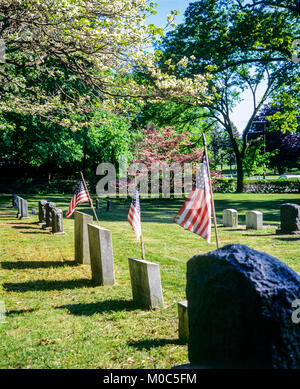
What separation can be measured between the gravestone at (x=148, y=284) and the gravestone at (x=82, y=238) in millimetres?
2930

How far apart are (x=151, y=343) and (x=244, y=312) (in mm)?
2522

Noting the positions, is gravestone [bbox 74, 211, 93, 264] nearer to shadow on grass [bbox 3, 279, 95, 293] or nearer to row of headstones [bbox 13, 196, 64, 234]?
shadow on grass [bbox 3, 279, 95, 293]

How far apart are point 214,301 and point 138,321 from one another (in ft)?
9.70

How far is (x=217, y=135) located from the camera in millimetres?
92438

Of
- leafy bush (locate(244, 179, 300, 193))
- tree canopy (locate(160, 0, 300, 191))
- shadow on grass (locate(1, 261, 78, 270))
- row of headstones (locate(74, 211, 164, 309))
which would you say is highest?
tree canopy (locate(160, 0, 300, 191))

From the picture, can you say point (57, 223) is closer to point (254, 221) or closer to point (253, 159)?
point (254, 221)

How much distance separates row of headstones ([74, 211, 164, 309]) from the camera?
5.64 meters

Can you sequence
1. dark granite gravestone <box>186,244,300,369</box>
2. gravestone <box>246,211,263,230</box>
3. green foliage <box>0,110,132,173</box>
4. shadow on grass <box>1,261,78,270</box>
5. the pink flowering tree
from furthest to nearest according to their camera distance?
1. the pink flowering tree
2. green foliage <box>0,110,132,173</box>
3. gravestone <box>246,211,263,230</box>
4. shadow on grass <box>1,261,78,270</box>
5. dark granite gravestone <box>186,244,300,369</box>

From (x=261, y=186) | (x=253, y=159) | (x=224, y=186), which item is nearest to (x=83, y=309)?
(x=253, y=159)

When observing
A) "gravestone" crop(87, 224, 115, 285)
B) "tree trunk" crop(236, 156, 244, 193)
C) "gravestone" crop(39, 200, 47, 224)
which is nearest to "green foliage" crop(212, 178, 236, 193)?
"tree trunk" crop(236, 156, 244, 193)

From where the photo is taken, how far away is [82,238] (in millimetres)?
8570

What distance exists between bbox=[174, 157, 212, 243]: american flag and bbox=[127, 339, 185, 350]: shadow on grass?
147cm
